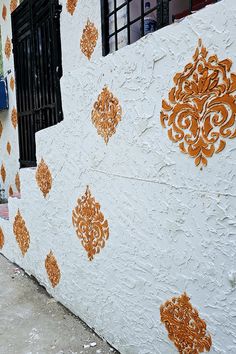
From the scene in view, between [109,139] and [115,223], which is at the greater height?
[109,139]

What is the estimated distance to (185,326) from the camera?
1.48 meters

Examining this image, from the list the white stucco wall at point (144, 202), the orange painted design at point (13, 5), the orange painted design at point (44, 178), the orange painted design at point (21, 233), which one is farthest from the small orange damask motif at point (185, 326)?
the orange painted design at point (13, 5)

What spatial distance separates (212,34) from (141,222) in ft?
2.88

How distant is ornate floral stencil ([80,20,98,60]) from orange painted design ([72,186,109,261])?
4.31 feet

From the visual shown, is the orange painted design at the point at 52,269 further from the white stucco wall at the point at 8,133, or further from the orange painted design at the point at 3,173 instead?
the orange painted design at the point at 3,173

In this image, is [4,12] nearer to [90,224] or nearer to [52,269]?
[52,269]

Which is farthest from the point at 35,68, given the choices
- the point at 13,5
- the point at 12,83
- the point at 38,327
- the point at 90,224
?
the point at 38,327

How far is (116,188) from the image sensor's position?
1845 millimetres

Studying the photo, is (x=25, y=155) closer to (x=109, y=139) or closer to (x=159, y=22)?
(x=109, y=139)

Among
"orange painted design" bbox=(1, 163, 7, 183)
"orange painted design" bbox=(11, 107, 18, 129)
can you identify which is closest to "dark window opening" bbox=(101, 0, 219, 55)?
"orange painted design" bbox=(11, 107, 18, 129)

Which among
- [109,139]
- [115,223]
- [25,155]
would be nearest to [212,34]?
[109,139]

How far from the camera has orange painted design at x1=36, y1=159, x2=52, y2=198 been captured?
2.55 meters

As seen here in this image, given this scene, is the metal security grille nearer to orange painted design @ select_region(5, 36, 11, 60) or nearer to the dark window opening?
orange painted design @ select_region(5, 36, 11, 60)

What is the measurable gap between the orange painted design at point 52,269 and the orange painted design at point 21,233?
1.35 ft
